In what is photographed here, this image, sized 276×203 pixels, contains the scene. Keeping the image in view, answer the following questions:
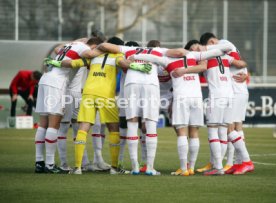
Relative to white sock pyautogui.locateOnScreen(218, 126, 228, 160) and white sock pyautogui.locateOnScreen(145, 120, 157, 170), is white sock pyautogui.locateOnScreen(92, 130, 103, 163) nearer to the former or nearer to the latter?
white sock pyautogui.locateOnScreen(145, 120, 157, 170)

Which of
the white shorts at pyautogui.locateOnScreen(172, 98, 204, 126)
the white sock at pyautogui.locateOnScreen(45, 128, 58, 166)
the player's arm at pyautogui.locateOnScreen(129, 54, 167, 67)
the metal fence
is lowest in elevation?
the white sock at pyautogui.locateOnScreen(45, 128, 58, 166)

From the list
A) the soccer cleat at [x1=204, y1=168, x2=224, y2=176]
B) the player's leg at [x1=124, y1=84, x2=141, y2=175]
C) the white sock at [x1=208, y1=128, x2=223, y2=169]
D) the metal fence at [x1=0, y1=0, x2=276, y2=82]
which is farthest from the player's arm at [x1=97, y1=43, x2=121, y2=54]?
the metal fence at [x1=0, y1=0, x2=276, y2=82]

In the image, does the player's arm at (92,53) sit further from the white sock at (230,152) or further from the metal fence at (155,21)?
the metal fence at (155,21)

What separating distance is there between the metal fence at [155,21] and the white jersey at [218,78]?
27647 millimetres

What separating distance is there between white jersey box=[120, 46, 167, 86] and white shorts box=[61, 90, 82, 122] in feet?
3.80

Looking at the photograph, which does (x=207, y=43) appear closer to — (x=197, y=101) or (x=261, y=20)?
(x=197, y=101)

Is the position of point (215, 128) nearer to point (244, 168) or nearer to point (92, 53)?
point (244, 168)

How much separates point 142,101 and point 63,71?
1.59 meters

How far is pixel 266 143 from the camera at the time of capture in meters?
23.6

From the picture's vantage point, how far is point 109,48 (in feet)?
49.8

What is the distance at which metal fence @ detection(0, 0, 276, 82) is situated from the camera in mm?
44000

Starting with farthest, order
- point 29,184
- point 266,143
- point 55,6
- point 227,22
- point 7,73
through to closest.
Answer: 1. point 227,22
2. point 55,6
3. point 7,73
4. point 266,143
5. point 29,184

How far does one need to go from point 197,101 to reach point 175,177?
4.40 ft

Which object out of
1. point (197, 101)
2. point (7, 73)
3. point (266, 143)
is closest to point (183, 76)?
point (197, 101)
